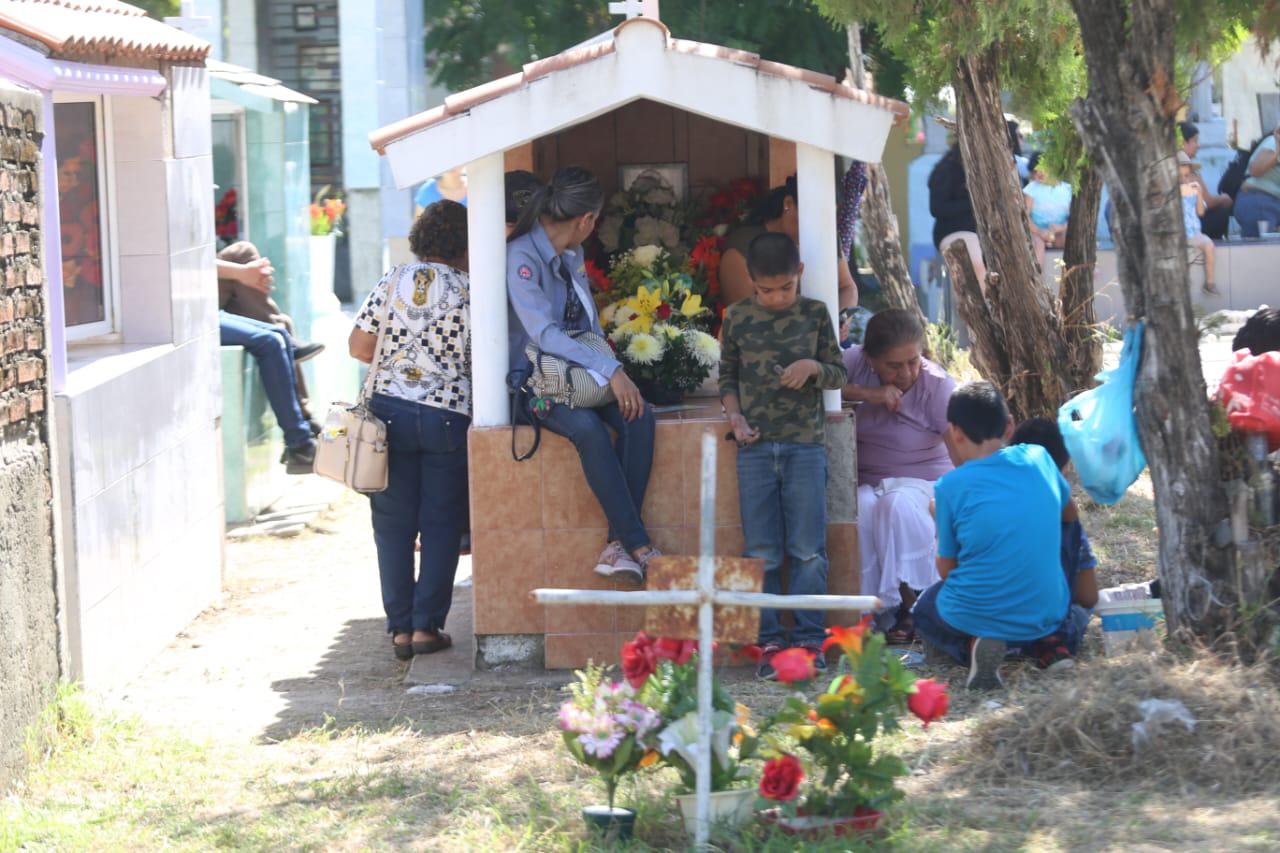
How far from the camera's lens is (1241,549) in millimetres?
5625

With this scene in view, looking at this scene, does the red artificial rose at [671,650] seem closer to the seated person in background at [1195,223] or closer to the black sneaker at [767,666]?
the black sneaker at [767,666]

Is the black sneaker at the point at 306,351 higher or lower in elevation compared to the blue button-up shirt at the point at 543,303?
lower

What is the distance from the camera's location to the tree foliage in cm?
1270

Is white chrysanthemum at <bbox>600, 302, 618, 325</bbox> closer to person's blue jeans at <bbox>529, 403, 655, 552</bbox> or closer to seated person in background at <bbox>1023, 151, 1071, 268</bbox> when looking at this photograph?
person's blue jeans at <bbox>529, 403, 655, 552</bbox>

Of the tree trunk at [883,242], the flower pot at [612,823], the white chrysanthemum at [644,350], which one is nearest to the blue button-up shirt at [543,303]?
the white chrysanthemum at [644,350]

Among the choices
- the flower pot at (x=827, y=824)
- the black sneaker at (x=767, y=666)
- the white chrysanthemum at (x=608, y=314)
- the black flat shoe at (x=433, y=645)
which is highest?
the white chrysanthemum at (x=608, y=314)

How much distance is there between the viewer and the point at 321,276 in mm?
14000

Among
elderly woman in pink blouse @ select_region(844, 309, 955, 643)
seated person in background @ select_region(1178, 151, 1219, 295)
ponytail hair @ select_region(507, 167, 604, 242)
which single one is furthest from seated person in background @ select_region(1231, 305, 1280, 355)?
seated person in background @ select_region(1178, 151, 1219, 295)

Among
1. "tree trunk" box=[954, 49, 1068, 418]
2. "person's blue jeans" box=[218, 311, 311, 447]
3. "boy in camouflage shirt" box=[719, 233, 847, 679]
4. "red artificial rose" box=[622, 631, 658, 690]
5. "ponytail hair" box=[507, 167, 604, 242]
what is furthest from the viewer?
"person's blue jeans" box=[218, 311, 311, 447]

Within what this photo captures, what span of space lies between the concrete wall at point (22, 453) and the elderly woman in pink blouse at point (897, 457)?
3.12m

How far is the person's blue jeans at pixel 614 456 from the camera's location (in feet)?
21.3

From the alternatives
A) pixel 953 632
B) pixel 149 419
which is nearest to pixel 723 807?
pixel 953 632

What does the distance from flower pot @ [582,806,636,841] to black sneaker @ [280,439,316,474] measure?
259 inches

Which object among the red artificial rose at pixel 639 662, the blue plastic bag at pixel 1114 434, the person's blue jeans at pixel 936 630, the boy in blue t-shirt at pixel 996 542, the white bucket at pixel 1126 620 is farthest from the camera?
the person's blue jeans at pixel 936 630
